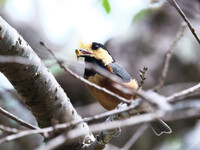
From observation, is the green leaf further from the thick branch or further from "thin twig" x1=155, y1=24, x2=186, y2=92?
"thin twig" x1=155, y1=24, x2=186, y2=92

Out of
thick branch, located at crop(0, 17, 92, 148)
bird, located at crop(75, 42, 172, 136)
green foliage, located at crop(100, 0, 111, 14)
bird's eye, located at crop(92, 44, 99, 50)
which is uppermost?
bird's eye, located at crop(92, 44, 99, 50)

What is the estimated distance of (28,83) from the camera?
2.62 meters

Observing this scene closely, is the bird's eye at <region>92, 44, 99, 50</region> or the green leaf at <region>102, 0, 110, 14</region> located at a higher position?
the bird's eye at <region>92, 44, 99, 50</region>

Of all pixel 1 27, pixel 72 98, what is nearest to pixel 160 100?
pixel 1 27

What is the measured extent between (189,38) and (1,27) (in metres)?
4.46

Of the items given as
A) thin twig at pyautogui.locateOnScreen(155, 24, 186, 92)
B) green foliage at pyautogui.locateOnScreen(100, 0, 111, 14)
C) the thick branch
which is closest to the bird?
green foliage at pyautogui.locateOnScreen(100, 0, 111, 14)

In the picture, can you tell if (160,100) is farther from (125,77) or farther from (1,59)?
(125,77)

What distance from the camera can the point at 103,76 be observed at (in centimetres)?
351

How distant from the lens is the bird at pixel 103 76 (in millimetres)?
3598

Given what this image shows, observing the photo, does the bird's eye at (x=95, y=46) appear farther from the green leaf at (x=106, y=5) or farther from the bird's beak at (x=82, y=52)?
the green leaf at (x=106, y=5)

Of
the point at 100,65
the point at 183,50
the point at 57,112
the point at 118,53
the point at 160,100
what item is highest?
the point at 118,53

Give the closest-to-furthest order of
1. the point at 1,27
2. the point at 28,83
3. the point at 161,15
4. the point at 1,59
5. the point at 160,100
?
the point at 160,100 → the point at 1,59 → the point at 1,27 → the point at 28,83 → the point at 161,15

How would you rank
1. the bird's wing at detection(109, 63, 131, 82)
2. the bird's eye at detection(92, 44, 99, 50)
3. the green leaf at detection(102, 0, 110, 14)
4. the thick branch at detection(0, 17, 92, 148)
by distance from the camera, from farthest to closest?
the bird's eye at detection(92, 44, 99, 50) → the bird's wing at detection(109, 63, 131, 82) → the green leaf at detection(102, 0, 110, 14) → the thick branch at detection(0, 17, 92, 148)

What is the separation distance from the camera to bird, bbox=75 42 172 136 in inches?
142
